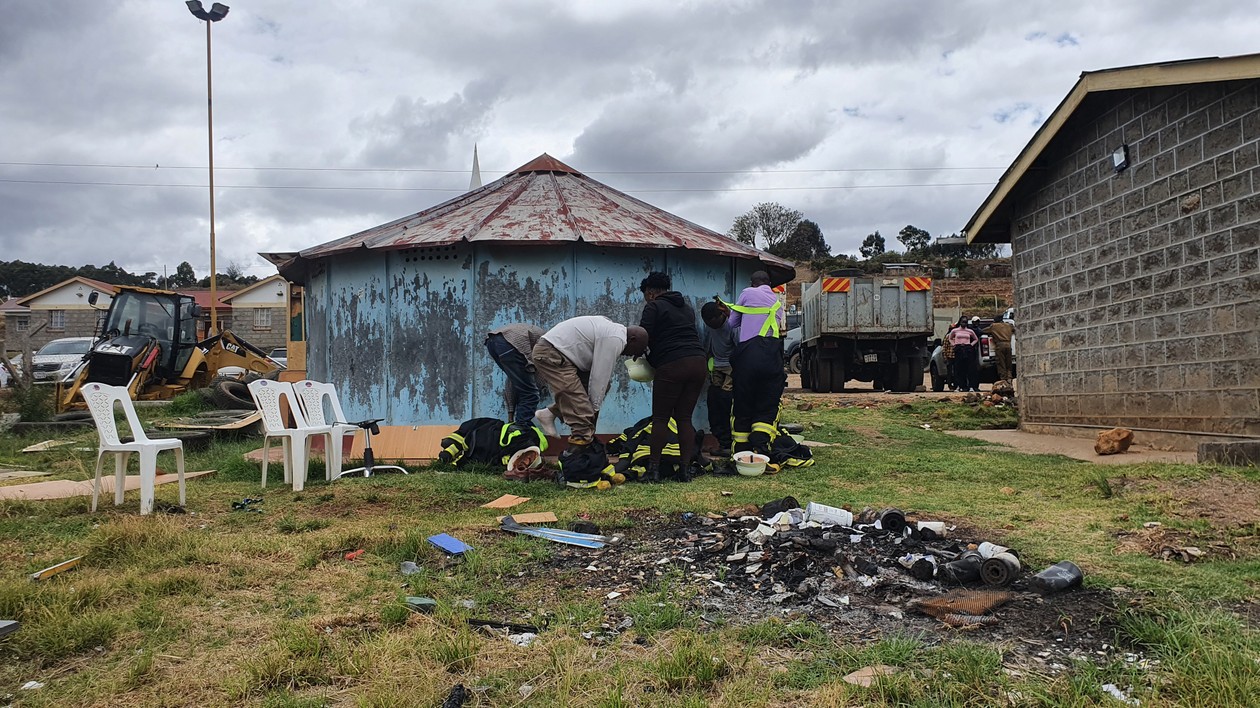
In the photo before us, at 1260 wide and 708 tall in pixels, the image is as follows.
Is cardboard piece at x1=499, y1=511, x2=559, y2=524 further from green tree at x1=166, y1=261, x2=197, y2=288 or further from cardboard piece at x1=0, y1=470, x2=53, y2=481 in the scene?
green tree at x1=166, y1=261, x2=197, y2=288

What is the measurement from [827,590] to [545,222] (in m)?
6.57

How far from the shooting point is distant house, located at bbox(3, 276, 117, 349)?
43.7m

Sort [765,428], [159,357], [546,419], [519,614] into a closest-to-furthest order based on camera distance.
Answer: [519,614], [546,419], [765,428], [159,357]

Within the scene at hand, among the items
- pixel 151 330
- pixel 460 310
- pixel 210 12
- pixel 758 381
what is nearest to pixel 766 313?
pixel 758 381

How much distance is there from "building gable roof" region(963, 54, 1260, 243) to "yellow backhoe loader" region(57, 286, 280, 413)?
40.5ft

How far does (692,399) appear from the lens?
23.4 ft

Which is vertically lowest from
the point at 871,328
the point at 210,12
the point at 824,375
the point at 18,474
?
the point at 18,474

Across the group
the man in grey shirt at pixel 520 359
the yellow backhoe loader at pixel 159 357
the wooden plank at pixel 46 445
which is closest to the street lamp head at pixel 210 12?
the yellow backhoe loader at pixel 159 357

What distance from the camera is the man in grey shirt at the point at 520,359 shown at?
764 cm

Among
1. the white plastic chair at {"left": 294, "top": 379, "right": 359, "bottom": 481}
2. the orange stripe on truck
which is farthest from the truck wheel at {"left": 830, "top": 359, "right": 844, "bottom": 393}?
the white plastic chair at {"left": 294, "top": 379, "right": 359, "bottom": 481}

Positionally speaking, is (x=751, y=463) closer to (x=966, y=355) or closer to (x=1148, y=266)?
(x=1148, y=266)

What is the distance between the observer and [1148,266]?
825cm

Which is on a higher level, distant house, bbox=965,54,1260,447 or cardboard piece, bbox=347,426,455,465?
distant house, bbox=965,54,1260,447

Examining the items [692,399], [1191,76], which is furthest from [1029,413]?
[692,399]
